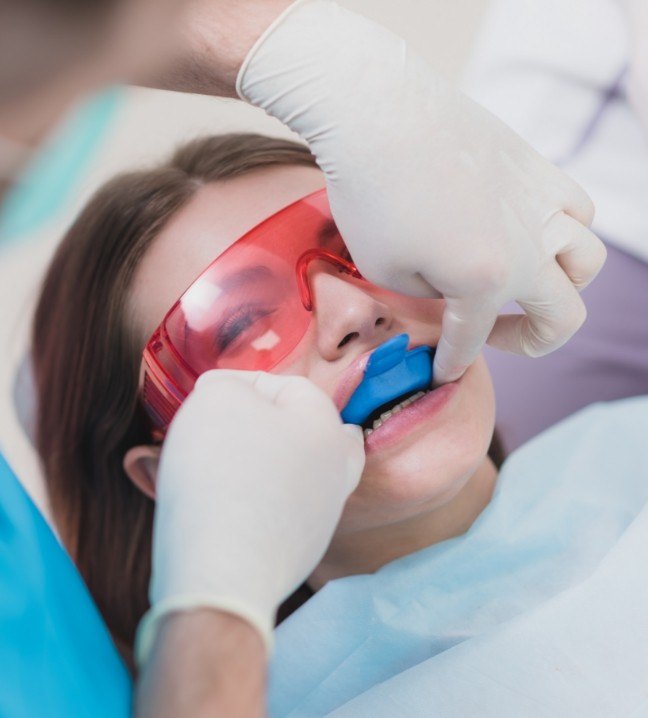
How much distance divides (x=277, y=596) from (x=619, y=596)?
1.86 feet

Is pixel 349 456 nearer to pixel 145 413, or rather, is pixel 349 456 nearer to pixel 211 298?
pixel 211 298

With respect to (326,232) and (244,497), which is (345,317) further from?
(244,497)

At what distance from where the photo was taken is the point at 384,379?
105cm

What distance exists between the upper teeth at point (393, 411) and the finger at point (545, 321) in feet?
0.44

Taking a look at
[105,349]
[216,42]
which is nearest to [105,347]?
[105,349]

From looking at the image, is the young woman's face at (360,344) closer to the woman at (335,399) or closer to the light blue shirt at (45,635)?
the woman at (335,399)

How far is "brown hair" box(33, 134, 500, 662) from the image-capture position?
121 centimetres

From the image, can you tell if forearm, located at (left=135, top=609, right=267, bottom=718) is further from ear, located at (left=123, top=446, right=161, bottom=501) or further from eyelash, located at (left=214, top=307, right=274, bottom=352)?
ear, located at (left=123, top=446, right=161, bottom=501)

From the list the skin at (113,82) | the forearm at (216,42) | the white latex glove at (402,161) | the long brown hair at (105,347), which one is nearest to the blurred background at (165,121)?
the long brown hair at (105,347)

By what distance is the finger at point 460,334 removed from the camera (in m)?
0.97

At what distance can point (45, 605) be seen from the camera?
71 centimetres

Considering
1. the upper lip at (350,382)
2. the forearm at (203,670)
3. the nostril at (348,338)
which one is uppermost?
the forearm at (203,670)

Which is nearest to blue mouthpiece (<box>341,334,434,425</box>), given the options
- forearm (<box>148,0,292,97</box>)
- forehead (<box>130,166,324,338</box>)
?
forehead (<box>130,166,324,338</box>)

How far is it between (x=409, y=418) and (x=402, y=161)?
33 cm
